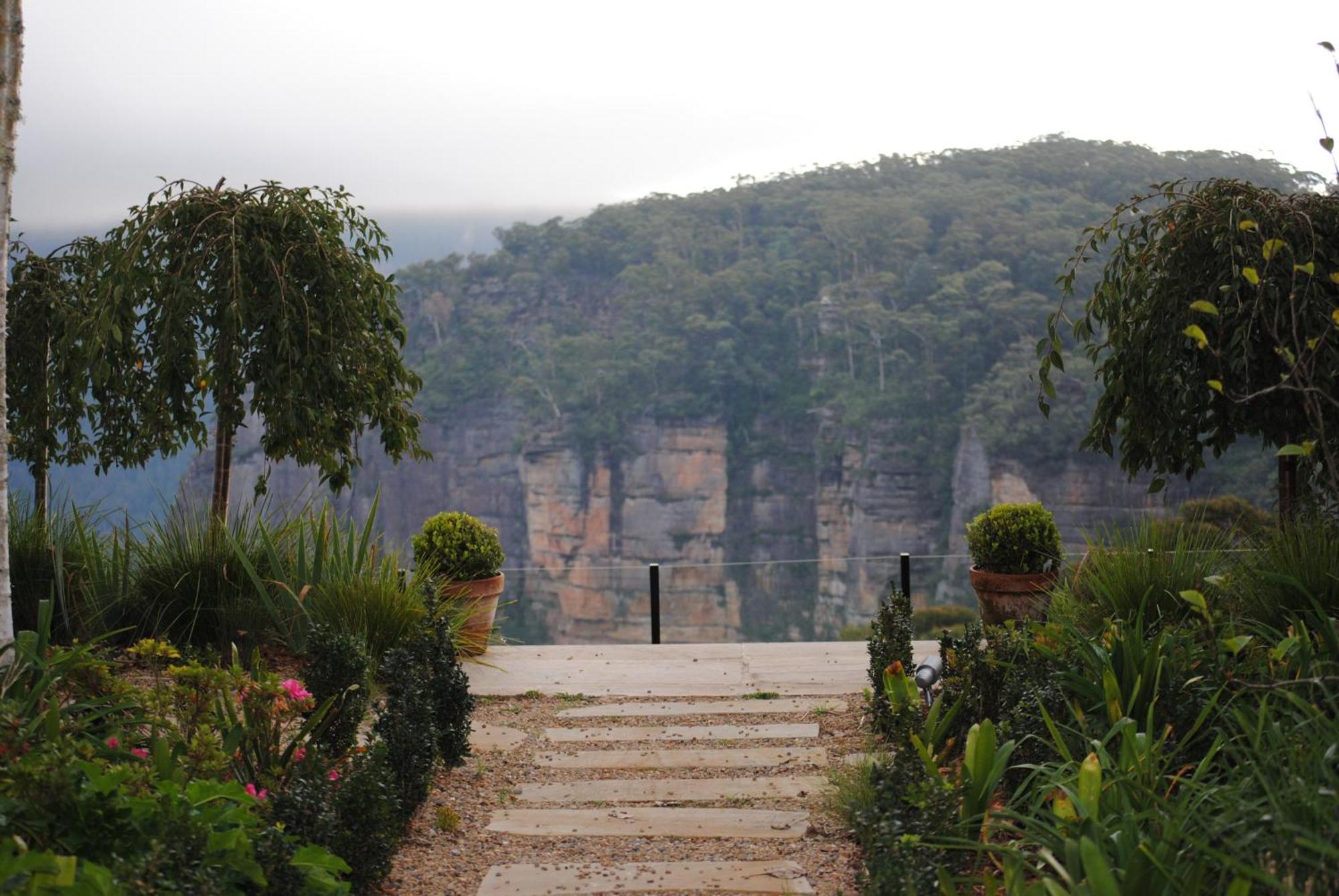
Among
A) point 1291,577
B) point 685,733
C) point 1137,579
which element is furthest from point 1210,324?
point 685,733

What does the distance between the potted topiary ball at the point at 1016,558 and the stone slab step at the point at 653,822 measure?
8.35 ft

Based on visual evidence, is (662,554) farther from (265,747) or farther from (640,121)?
(265,747)

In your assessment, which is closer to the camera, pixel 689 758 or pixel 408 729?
pixel 408 729

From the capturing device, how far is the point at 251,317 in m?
4.57

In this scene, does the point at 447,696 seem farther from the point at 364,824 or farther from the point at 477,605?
the point at 477,605

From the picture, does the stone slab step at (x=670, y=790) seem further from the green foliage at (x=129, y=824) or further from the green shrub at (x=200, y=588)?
the green shrub at (x=200, y=588)

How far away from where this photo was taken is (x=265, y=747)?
2.74 meters

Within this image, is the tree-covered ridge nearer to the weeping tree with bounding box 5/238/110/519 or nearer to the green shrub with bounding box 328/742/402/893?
the weeping tree with bounding box 5/238/110/519

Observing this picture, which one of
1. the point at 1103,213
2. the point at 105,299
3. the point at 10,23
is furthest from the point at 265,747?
A: the point at 1103,213

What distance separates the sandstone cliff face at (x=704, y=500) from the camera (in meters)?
37.4

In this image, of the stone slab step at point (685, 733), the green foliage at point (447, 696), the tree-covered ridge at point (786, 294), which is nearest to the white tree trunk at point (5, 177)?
the green foliage at point (447, 696)

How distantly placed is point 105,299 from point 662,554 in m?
40.5

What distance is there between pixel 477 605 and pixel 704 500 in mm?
39048

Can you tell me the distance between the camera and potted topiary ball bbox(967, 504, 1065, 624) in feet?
17.3
